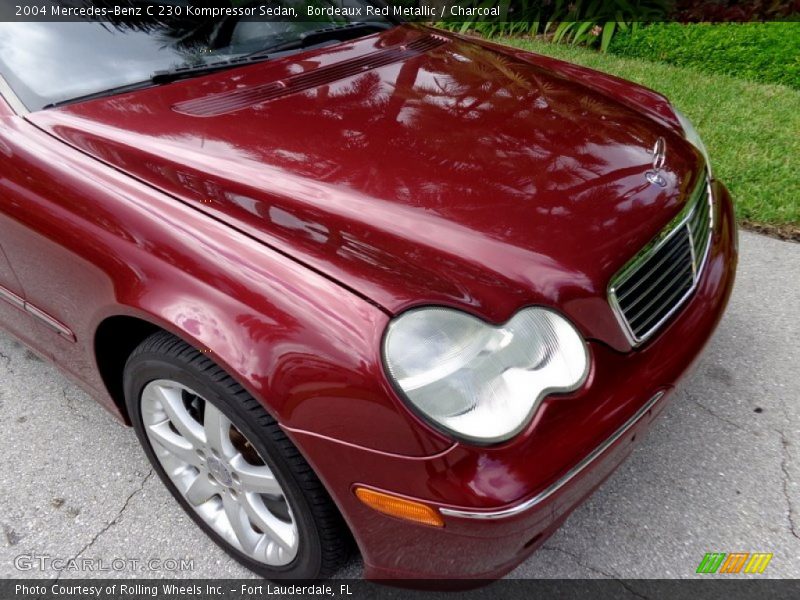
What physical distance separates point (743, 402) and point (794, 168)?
225 cm

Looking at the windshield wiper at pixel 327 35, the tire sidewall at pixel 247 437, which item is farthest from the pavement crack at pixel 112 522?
the windshield wiper at pixel 327 35

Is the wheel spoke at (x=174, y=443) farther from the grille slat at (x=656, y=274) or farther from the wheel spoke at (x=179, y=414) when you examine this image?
the grille slat at (x=656, y=274)

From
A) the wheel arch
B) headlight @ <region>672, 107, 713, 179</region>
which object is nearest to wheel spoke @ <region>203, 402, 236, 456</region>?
the wheel arch

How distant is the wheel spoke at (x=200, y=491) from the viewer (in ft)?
→ 5.98

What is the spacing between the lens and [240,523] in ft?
5.82

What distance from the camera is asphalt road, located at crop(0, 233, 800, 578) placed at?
1860mm

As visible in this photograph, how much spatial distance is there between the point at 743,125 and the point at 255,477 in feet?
14.1

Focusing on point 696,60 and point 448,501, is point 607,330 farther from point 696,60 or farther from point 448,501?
point 696,60

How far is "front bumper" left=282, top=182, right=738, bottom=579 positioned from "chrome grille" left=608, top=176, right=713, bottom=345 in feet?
0.27

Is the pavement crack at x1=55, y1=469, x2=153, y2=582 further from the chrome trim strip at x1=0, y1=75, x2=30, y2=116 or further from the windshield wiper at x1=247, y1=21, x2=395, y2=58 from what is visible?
the windshield wiper at x1=247, y1=21, x2=395, y2=58

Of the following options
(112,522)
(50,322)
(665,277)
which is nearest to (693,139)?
(665,277)

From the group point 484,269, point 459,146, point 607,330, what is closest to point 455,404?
point 484,269

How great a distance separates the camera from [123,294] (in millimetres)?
1605

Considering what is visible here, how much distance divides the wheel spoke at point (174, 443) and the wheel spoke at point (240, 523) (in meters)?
0.14
